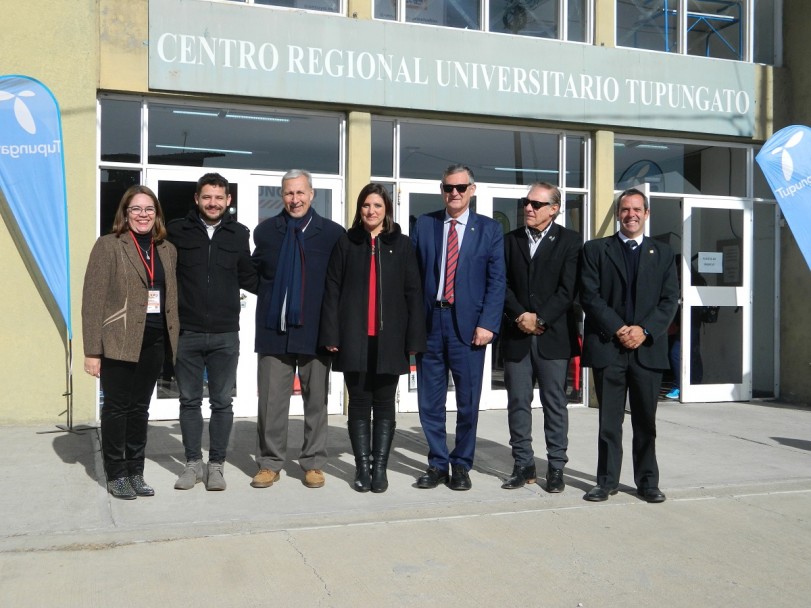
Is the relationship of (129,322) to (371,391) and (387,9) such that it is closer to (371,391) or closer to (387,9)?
(371,391)

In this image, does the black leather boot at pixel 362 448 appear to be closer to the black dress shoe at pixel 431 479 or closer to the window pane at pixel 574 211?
the black dress shoe at pixel 431 479

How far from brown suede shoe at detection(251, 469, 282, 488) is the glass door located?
19.4ft

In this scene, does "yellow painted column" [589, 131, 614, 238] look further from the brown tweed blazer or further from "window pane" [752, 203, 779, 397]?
the brown tweed blazer

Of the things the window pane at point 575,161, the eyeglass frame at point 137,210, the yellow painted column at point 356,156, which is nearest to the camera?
the eyeglass frame at point 137,210

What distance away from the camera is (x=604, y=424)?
551 cm

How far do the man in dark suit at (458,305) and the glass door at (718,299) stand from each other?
16.8ft

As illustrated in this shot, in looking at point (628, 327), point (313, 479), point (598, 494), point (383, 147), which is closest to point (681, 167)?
point (383, 147)

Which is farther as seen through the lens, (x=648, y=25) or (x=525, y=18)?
(x=648, y=25)

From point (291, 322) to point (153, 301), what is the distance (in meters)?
0.83

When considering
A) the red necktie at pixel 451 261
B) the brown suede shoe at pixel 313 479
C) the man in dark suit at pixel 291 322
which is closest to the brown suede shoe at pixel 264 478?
the man in dark suit at pixel 291 322

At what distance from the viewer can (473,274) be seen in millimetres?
5543

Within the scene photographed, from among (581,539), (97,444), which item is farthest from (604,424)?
(97,444)

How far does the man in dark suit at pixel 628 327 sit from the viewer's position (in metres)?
5.43

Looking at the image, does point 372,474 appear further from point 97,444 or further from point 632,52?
point 632,52
